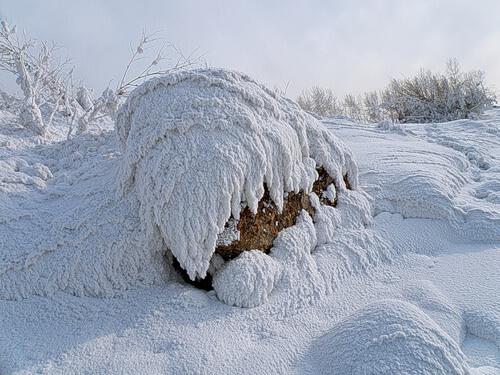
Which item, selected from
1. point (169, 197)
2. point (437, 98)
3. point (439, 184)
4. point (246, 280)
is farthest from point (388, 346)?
point (437, 98)

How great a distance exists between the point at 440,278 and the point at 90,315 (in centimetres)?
194

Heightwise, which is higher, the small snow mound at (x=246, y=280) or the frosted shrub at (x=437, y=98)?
the frosted shrub at (x=437, y=98)

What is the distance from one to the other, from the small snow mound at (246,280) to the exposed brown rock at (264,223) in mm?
78

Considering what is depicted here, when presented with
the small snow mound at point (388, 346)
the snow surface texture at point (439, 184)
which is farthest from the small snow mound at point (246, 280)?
the snow surface texture at point (439, 184)

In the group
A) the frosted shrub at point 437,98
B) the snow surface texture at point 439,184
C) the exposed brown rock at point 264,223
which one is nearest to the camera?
the exposed brown rock at point 264,223

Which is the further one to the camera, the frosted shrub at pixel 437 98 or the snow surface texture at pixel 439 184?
the frosted shrub at pixel 437 98

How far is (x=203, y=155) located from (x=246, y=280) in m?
0.69

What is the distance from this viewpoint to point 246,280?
1823 millimetres

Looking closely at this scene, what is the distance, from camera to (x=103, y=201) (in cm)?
214

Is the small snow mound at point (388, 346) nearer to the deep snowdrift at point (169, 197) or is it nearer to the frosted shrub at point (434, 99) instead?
the deep snowdrift at point (169, 197)

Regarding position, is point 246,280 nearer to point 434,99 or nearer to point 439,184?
point 439,184

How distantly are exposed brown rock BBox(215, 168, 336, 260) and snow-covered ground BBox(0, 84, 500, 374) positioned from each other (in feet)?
0.38

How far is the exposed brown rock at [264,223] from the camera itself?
2014 millimetres

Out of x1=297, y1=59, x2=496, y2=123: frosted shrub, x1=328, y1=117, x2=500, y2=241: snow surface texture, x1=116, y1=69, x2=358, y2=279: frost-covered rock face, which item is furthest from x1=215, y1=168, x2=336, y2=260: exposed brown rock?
x1=297, y1=59, x2=496, y2=123: frosted shrub
